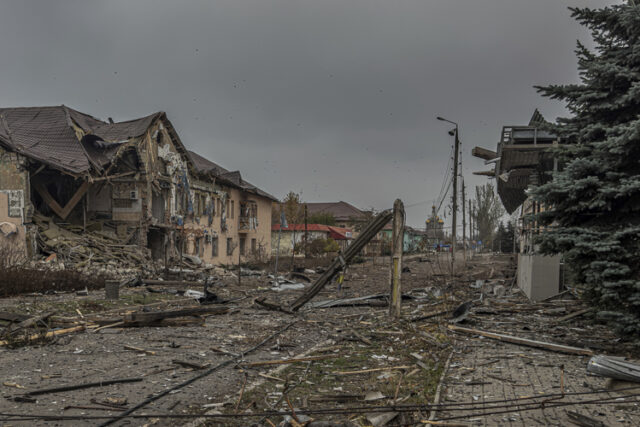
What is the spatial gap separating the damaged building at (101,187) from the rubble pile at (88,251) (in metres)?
0.08

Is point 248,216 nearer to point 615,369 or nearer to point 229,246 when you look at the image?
point 229,246

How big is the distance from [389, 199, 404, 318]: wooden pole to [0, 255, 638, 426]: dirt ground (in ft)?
1.61

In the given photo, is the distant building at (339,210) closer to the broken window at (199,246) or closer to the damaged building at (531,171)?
the broken window at (199,246)

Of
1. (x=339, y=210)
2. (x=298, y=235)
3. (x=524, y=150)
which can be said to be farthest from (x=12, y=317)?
(x=339, y=210)

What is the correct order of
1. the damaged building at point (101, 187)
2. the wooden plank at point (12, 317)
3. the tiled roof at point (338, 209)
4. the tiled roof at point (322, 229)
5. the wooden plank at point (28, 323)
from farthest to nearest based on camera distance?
the tiled roof at point (338, 209) < the tiled roof at point (322, 229) < the damaged building at point (101, 187) < the wooden plank at point (12, 317) < the wooden plank at point (28, 323)

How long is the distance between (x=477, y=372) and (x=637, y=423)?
249cm

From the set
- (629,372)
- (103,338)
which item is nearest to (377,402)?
(629,372)

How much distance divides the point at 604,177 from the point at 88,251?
23.7m

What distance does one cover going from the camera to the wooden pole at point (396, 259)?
13219 mm

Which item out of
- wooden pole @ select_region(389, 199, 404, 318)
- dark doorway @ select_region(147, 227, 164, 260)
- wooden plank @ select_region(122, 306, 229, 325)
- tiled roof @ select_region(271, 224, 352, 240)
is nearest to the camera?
wooden plank @ select_region(122, 306, 229, 325)

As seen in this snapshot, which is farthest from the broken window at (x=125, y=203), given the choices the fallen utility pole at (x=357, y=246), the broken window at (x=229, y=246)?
the fallen utility pole at (x=357, y=246)

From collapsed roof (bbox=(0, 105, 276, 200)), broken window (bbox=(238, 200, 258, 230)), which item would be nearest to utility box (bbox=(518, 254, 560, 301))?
collapsed roof (bbox=(0, 105, 276, 200))

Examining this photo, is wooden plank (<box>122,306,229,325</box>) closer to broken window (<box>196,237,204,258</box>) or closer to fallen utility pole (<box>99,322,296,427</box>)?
fallen utility pole (<box>99,322,296,427</box>)

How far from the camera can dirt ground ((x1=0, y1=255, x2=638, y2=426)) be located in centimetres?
565
